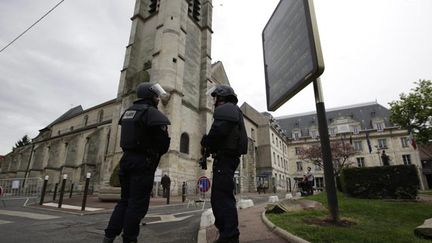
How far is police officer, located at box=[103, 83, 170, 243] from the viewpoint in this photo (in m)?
2.54

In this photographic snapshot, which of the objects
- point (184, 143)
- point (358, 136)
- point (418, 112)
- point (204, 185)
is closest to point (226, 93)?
point (204, 185)

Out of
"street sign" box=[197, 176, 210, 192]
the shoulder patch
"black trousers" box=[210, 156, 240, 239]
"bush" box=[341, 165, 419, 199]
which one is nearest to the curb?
"black trousers" box=[210, 156, 240, 239]

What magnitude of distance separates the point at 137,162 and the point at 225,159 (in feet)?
3.37

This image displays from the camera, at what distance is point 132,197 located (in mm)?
2578

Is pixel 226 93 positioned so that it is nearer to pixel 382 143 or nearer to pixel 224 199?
pixel 224 199

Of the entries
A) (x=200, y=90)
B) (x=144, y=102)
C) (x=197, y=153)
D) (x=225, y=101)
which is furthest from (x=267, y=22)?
(x=200, y=90)

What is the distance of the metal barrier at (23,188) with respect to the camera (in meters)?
11.5

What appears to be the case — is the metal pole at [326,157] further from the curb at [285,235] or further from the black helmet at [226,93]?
the black helmet at [226,93]

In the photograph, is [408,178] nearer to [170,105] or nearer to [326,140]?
[326,140]

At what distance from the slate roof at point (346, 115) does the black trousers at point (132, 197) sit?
4687 centimetres

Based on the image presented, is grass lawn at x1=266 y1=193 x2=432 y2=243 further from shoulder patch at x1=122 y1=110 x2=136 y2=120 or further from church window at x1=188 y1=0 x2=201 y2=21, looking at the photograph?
church window at x1=188 y1=0 x2=201 y2=21

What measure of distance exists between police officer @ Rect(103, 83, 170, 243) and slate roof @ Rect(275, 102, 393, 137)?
4670 centimetres

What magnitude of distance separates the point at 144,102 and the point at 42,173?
37923 mm

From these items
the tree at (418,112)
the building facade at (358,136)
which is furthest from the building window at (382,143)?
the tree at (418,112)
